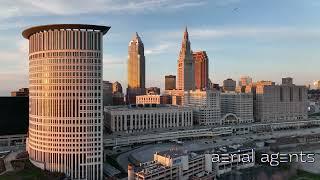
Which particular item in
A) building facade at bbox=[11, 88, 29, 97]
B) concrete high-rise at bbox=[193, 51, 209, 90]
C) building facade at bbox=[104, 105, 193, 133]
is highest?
concrete high-rise at bbox=[193, 51, 209, 90]

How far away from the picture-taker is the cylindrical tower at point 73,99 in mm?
52125

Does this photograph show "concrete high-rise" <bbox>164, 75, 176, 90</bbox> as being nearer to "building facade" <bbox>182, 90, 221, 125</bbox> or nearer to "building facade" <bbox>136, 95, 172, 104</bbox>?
"building facade" <bbox>136, 95, 172, 104</bbox>

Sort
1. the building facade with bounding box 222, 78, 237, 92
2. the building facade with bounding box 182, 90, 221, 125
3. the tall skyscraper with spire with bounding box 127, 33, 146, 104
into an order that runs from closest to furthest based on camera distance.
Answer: the building facade with bounding box 182, 90, 221, 125 < the building facade with bounding box 222, 78, 237, 92 < the tall skyscraper with spire with bounding box 127, 33, 146, 104

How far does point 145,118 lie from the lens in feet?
285

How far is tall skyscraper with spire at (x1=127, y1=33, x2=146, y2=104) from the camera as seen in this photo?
6850 inches

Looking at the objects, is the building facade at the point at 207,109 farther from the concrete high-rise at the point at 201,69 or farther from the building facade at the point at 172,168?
the concrete high-rise at the point at 201,69

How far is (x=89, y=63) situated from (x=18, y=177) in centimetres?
1610

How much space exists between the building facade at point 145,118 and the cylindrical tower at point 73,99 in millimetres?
31189

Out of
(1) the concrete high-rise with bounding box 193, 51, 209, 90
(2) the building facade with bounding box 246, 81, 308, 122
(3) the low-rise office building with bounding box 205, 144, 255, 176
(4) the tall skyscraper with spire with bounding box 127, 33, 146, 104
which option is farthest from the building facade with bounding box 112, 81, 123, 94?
(3) the low-rise office building with bounding box 205, 144, 255, 176

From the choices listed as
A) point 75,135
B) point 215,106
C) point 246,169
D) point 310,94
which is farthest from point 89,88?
point 310,94

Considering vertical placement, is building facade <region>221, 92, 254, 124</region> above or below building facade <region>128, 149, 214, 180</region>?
above

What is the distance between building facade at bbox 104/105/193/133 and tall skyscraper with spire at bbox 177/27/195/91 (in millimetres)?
39085

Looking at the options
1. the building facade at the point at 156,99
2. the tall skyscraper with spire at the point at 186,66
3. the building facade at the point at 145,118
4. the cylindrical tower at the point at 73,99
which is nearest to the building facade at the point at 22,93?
the building facade at the point at 145,118

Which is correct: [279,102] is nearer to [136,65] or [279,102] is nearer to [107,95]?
[107,95]
